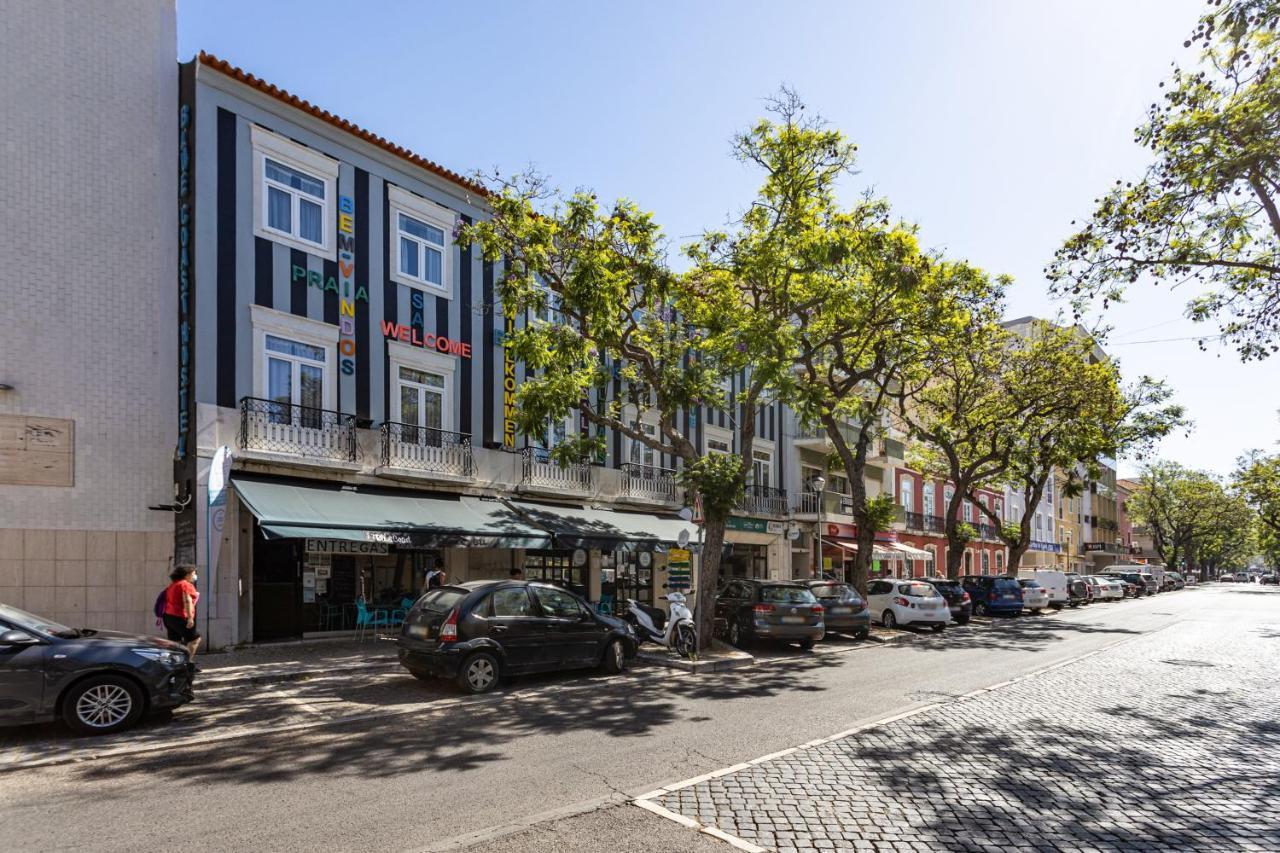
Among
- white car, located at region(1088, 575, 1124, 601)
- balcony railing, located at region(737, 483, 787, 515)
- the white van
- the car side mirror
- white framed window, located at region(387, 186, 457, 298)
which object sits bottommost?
white car, located at region(1088, 575, 1124, 601)

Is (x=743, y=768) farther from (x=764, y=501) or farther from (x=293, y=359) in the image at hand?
(x=764, y=501)

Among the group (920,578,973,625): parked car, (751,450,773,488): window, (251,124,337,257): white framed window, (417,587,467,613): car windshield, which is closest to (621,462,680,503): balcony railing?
(751,450,773,488): window

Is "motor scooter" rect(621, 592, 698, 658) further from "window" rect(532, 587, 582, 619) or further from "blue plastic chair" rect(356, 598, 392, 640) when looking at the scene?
"blue plastic chair" rect(356, 598, 392, 640)

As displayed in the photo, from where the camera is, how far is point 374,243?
17.5 meters

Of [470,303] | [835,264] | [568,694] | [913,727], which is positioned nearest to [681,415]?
[470,303]

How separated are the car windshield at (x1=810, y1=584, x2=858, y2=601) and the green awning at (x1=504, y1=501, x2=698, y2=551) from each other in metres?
3.12

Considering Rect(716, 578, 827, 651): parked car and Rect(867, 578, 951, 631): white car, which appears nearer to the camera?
Rect(716, 578, 827, 651): parked car

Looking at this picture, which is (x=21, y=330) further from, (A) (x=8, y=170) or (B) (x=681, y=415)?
(B) (x=681, y=415)

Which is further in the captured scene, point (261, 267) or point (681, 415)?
point (681, 415)

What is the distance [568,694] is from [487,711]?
146cm

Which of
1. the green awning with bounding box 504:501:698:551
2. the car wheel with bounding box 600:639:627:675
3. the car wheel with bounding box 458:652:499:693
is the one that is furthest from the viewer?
the green awning with bounding box 504:501:698:551

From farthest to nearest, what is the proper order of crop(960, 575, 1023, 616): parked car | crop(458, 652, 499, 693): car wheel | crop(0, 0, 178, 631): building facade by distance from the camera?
crop(960, 575, 1023, 616): parked car < crop(0, 0, 178, 631): building facade < crop(458, 652, 499, 693): car wheel

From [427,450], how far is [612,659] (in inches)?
286

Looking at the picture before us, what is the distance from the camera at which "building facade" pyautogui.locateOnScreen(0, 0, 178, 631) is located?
44.2ft
